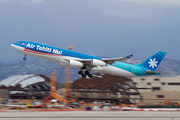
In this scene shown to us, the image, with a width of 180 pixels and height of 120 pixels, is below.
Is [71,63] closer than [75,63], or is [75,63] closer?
[71,63]

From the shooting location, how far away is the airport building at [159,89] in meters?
77.2

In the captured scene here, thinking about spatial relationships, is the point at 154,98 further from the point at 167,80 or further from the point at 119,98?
the point at 167,80

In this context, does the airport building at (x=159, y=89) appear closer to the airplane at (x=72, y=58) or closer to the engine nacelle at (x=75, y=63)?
the airplane at (x=72, y=58)

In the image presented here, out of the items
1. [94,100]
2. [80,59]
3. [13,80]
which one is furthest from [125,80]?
[13,80]

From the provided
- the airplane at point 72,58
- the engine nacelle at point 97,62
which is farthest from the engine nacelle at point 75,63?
the engine nacelle at point 97,62

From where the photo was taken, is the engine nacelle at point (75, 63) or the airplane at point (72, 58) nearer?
the airplane at point (72, 58)

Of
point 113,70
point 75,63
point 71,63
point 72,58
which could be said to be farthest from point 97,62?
point 113,70

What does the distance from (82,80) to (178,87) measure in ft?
145

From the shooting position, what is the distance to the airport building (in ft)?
253

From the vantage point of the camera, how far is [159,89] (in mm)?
109188

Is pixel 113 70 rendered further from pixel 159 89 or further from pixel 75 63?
pixel 159 89

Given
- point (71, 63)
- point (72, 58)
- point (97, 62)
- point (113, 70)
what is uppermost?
point (72, 58)

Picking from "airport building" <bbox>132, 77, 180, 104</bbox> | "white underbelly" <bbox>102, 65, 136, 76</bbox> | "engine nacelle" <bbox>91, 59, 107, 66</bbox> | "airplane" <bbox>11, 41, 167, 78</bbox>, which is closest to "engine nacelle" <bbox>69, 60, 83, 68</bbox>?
"airplane" <bbox>11, 41, 167, 78</bbox>

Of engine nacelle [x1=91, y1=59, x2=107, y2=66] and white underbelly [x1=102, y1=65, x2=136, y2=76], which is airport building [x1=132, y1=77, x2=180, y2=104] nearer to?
white underbelly [x1=102, y1=65, x2=136, y2=76]
